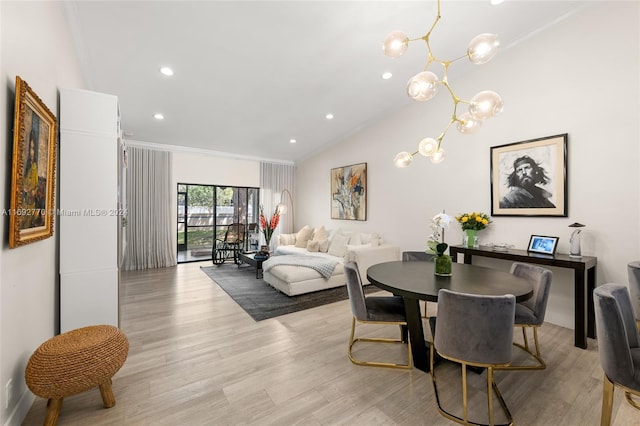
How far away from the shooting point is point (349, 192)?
611 centimetres

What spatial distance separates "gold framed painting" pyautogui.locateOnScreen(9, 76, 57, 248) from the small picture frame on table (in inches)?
181

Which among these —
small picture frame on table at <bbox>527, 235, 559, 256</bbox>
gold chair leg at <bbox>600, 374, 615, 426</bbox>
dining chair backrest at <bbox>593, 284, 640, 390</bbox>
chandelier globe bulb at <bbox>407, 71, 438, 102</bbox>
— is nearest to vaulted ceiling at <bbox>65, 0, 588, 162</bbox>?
chandelier globe bulb at <bbox>407, 71, 438, 102</bbox>

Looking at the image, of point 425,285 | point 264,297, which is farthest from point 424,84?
point 264,297

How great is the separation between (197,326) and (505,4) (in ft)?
16.0

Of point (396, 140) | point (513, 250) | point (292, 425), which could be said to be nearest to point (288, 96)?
point (396, 140)

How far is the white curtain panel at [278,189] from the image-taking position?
7.52m

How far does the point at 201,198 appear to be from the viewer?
693cm

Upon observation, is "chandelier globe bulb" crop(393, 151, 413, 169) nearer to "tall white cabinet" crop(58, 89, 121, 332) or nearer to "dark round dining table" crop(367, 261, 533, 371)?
"dark round dining table" crop(367, 261, 533, 371)

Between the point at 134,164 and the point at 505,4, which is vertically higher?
the point at 505,4

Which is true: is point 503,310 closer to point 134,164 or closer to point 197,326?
point 197,326

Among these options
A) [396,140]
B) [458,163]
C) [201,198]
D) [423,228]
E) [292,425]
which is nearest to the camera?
[292,425]

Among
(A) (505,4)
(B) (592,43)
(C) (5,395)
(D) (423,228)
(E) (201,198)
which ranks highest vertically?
(A) (505,4)

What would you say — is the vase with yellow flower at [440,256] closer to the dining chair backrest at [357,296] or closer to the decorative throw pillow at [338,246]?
the dining chair backrest at [357,296]

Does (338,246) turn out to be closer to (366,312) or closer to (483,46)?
(366,312)
